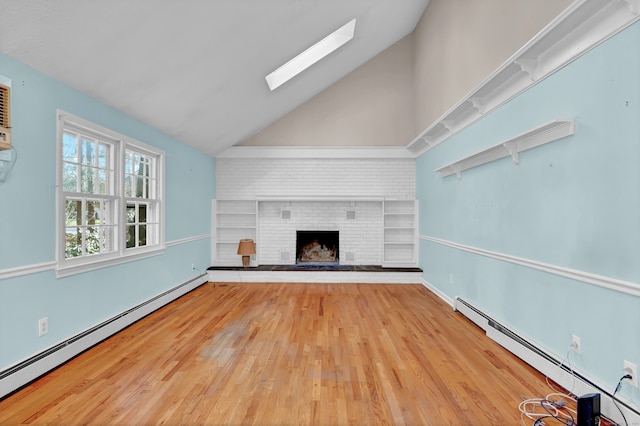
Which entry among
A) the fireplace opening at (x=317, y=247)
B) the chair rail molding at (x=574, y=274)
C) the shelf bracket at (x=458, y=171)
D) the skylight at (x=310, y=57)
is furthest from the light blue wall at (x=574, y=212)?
the fireplace opening at (x=317, y=247)

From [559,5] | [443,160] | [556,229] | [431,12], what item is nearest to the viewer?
[559,5]

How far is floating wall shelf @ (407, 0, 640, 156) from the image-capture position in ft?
6.29

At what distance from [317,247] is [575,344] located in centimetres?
466

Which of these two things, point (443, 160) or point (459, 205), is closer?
point (459, 205)

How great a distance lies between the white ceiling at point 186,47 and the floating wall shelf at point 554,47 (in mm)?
1983

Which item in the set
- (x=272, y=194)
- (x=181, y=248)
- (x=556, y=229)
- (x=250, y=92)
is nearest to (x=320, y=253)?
(x=272, y=194)

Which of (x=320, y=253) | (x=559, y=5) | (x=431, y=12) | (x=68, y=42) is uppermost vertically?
(x=431, y=12)

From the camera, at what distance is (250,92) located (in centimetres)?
456

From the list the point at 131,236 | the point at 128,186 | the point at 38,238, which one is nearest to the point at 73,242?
the point at 38,238

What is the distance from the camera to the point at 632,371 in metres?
1.80

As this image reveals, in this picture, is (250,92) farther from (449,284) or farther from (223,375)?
(449,284)

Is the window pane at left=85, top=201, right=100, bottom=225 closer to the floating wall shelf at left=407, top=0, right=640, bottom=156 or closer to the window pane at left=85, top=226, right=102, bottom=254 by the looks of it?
the window pane at left=85, top=226, right=102, bottom=254

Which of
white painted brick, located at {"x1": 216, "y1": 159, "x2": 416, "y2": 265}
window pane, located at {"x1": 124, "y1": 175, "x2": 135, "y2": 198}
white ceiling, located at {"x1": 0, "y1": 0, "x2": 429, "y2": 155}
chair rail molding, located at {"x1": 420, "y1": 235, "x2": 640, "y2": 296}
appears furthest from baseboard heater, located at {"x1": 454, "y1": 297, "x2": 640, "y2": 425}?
window pane, located at {"x1": 124, "y1": 175, "x2": 135, "y2": 198}

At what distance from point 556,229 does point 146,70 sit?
12.6 feet
